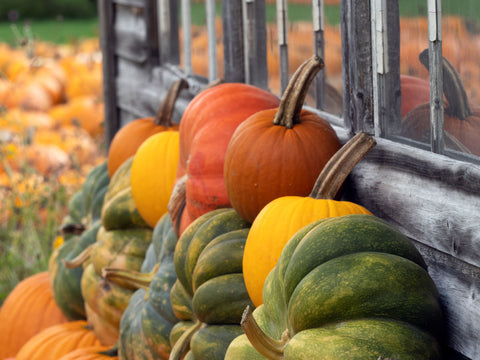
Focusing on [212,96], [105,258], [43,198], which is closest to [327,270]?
[212,96]

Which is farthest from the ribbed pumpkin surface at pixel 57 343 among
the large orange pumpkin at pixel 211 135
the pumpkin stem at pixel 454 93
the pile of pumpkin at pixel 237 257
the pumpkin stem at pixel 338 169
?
the pumpkin stem at pixel 454 93

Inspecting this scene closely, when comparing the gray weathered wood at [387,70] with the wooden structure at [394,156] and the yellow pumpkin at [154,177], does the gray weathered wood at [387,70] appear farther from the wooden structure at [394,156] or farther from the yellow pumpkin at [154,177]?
the yellow pumpkin at [154,177]

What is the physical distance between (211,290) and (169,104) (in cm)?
145

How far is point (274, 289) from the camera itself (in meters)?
1.50

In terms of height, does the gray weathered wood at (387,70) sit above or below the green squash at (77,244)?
above

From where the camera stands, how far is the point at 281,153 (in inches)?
74.0

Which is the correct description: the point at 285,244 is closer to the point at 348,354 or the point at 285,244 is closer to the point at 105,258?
the point at 348,354

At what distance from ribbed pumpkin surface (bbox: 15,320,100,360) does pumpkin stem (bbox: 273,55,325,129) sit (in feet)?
4.84

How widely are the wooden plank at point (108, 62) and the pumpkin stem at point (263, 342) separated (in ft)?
11.1

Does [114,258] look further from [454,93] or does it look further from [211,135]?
[454,93]

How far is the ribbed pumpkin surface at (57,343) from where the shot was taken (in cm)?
286

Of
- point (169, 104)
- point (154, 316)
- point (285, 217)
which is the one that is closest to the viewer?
point (285, 217)

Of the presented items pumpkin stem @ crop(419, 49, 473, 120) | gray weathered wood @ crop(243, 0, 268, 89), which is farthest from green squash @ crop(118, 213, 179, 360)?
pumpkin stem @ crop(419, 49, 473, 120)

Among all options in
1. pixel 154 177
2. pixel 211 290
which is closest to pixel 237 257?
pixel 211 290
